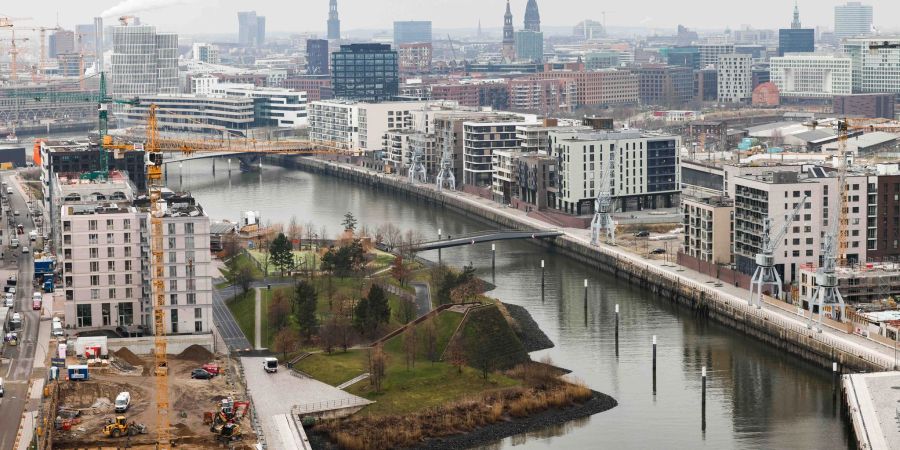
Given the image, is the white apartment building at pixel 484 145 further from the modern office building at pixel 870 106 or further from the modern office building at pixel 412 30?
the modern office building at pixel 412 30

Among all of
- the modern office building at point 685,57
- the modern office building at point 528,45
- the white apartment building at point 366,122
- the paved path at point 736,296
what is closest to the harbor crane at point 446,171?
the paved path at point 736,296

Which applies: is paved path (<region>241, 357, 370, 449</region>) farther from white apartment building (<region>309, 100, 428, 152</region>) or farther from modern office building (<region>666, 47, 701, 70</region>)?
modern office building (<region>666, 47, 701, 70</region>)

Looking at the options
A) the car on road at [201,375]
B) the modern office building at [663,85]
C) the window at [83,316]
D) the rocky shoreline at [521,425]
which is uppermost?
the modern office building at [663,85]

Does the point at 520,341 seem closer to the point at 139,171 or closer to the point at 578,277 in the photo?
the point at 578,277

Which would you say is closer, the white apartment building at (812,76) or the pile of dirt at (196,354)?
the pile of dirt at (196,354)

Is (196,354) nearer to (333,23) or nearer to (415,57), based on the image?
(415,57)

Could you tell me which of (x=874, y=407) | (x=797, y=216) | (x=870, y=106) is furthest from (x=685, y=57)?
(x=874, y=407)

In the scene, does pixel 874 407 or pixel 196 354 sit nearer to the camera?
pixel 874 407
